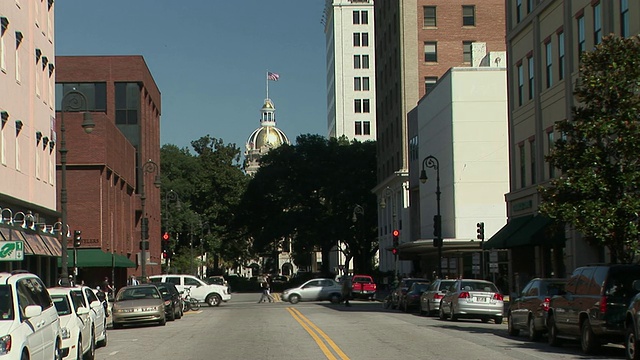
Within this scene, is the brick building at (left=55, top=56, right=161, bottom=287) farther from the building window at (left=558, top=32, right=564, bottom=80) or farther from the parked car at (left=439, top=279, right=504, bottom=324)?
the building window at (left=558, top=32, right=564, bottom=80)

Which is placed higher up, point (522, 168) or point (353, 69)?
point (353, 69)

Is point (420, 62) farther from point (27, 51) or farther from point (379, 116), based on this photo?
point (27, 51)

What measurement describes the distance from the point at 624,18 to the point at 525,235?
11.3 metres

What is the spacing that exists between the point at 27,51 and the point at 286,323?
54.5ft

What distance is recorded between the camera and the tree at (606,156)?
25.1 m

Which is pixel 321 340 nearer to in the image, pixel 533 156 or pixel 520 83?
pixel 533 156

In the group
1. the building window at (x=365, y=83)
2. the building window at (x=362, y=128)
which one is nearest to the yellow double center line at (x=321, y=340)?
the building window at (x=362, y=128)

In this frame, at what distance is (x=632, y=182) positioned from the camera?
25031 mm

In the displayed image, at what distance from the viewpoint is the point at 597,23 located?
35969 millimetres

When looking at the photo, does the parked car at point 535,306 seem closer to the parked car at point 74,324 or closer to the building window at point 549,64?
the parked car at point 74,324

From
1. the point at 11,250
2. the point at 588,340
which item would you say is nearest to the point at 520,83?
the point at 588,340

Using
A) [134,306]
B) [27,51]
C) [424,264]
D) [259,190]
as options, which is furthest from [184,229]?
[134,306]

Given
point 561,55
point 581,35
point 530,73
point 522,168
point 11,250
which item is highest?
point 581,35

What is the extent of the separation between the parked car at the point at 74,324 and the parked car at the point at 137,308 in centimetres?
1154
